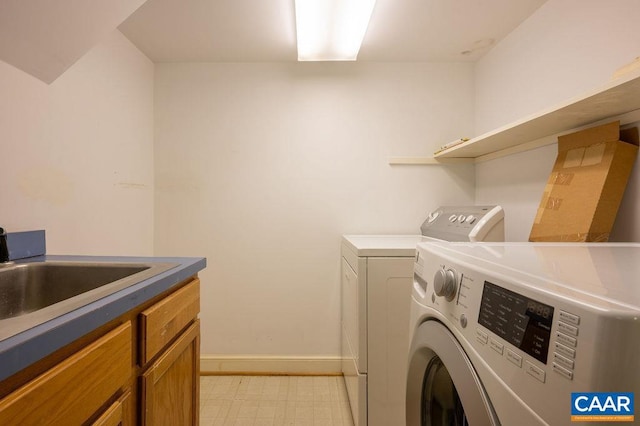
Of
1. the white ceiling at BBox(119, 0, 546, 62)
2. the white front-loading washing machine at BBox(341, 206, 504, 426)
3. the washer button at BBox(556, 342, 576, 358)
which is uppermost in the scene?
the white ceiling at BBox(119, 0, 546, 62)

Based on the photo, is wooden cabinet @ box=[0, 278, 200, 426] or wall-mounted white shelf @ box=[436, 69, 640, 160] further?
wall-mounted white shelf @ box=[436, 69, 640, 160]

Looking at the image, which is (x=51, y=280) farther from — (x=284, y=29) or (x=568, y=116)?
(x=568, y=116)

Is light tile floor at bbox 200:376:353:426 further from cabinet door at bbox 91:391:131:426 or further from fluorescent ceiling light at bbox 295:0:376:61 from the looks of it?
fluorescent ceiling light at bbox 295:0:376:61

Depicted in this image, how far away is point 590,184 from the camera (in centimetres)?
118

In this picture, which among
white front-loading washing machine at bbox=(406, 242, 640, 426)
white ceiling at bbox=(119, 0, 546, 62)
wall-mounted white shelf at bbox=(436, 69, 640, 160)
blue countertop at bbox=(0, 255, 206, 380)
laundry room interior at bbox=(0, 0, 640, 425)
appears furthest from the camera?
laundry room interior at bbox=(0, 0, 640, 425)

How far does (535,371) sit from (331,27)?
1.75 metres

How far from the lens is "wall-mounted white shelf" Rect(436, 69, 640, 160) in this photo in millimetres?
935

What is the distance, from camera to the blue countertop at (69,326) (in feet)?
1.47

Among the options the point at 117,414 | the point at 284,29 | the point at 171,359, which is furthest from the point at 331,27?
the point at 117,414

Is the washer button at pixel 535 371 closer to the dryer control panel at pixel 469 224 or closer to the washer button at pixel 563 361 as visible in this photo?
the washer button at pixel 563 361

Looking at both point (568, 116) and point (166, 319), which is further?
point (568, 116)

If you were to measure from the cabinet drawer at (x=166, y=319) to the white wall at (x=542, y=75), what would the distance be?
168 centimetres

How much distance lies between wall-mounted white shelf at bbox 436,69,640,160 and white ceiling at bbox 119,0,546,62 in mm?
707

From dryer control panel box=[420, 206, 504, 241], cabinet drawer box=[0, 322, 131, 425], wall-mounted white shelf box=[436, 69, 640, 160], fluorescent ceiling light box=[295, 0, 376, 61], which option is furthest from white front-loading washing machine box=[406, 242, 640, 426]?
fluorescent ceiling light box=[295, 0, 376, 61]
